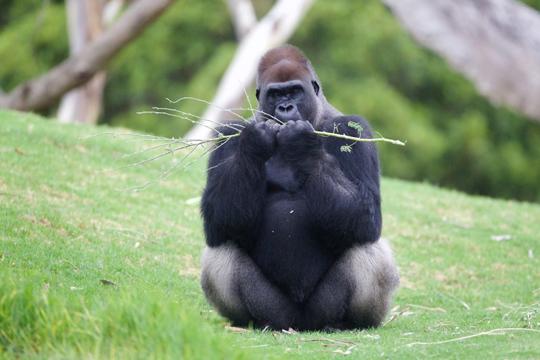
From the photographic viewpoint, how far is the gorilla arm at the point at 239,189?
5570 millimetres

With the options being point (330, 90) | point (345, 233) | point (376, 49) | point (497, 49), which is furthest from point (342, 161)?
point (376, 49)

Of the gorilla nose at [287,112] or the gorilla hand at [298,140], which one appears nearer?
the gorilla hand at [298,140]

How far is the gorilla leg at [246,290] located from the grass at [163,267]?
0.20m

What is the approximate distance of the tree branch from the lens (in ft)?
43.9

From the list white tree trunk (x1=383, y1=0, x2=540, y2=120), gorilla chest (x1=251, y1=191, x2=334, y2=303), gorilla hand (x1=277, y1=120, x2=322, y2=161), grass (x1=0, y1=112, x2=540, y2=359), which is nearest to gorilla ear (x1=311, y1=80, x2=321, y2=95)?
gorilla hand (x1=277, y1=120, x2=322, y2=161)

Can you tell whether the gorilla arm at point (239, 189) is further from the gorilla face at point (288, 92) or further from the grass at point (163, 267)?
the grass at point (163, 267)

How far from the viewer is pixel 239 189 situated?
562 centimetres

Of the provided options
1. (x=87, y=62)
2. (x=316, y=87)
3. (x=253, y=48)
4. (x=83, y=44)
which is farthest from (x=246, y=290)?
(x=83, y=44)

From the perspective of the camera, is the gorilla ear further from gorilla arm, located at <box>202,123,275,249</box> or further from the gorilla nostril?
gorilla arm, located at <box>202,123,275,249</box>

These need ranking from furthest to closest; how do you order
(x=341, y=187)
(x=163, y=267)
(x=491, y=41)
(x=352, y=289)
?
1. (x=163, y=267)
2. (x=352, y=289)
3. (x=341, y=187)
4. (x=491, y=41)

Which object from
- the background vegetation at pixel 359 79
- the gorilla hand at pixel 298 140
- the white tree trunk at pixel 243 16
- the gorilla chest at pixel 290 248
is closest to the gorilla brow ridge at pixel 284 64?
the gorilla hand at pixel 298 140

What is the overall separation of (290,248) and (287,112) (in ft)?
2.66

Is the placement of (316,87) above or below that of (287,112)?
above

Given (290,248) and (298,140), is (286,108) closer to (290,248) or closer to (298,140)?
(298,140)
